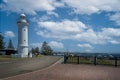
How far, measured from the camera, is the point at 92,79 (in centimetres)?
1473

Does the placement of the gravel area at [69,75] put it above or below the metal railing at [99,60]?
below

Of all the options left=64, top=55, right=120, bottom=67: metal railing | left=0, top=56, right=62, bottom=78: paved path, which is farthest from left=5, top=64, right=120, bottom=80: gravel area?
left=64, top=55, right=120, bottom=67: metal railing

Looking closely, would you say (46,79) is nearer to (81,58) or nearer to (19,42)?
(81,58)

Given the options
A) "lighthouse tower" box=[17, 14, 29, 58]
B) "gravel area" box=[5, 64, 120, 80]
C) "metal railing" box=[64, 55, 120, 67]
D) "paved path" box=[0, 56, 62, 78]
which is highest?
"lighthouse tower" box=[17, 14, 29, 58]

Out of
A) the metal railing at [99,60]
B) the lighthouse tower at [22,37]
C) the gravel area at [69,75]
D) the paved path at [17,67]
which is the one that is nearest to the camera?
the gravel area at [69,75]

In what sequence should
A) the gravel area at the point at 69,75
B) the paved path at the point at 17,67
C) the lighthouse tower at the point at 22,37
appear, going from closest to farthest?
the gravel area at the point at 69,75 → the paved path at the point at 17,67 → the lighthouse tower at the point at 22,37

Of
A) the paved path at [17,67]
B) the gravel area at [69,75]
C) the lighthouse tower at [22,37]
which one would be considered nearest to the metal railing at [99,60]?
the paved path at [17,67]

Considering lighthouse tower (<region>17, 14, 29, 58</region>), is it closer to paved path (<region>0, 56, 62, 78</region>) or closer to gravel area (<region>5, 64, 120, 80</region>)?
paved path (<region>0, 56, 62, 78</region>)

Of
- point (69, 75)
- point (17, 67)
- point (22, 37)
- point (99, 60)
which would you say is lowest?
point (69, 75)

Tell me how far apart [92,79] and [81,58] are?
55.4ft

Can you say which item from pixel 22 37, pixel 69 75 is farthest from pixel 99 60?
pixel 22 37

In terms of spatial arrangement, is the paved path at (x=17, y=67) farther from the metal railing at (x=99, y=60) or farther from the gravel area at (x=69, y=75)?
the metal railing at (x=99, y=60)

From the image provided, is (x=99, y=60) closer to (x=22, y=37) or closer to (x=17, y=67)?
(x=17, y=67)

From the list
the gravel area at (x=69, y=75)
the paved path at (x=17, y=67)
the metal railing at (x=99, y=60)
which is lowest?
the gravel area at (x=69, y=75)
